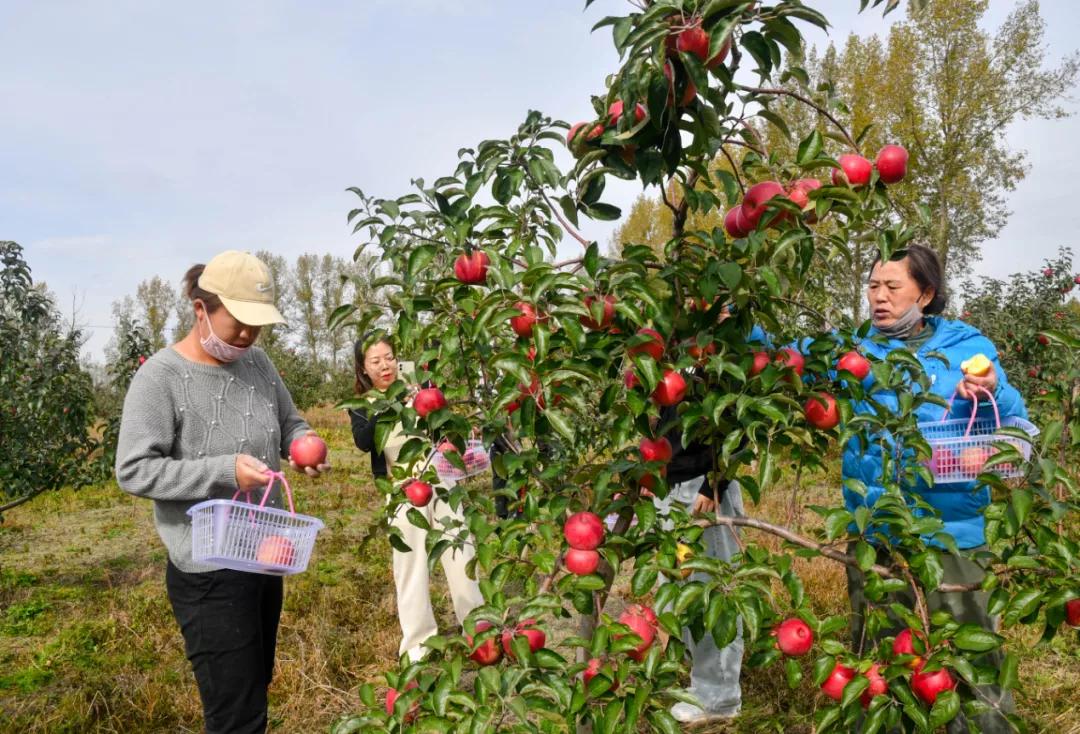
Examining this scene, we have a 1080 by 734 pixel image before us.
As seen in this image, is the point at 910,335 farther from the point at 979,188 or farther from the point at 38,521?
the point at 979,188

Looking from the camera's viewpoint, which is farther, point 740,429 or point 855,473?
point 855,473

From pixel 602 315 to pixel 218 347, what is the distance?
4.46 ft

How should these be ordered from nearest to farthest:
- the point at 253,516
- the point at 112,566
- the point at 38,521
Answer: the point at 253,516 → the point at 112,566 → the point at 38,521

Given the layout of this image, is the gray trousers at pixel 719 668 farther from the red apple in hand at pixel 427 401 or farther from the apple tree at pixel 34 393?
the apple tree at pixel 34 393

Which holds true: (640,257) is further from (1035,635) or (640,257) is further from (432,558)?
(1035,635)

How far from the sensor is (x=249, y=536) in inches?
82.7

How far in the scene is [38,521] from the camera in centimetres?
730

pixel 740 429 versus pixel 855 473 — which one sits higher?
pixel 740 429

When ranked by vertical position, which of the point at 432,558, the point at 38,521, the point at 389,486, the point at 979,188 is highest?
the point at 979,188

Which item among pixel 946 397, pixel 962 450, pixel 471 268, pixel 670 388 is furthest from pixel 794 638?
pixel 946 397

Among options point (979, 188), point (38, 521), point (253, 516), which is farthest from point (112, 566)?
point (979, 188)

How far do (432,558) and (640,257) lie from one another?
0.82 meters

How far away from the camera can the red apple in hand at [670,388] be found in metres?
1.52

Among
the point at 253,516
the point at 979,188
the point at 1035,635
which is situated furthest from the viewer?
the point at 979,188
